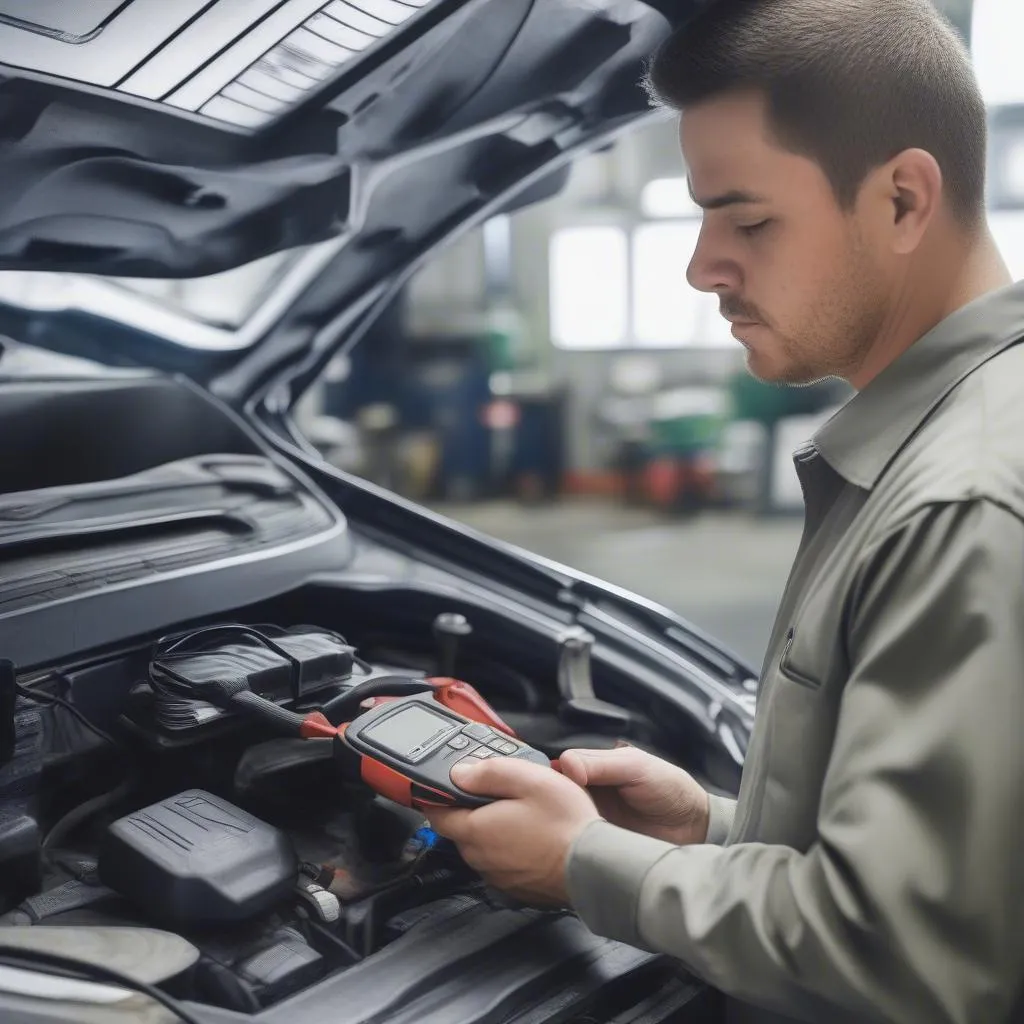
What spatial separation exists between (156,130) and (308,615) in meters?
0.53

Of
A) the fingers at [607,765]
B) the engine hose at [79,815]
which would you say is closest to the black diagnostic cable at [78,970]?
the engine hose at [79,815]

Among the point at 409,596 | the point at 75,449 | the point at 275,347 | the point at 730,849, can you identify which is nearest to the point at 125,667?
the point at 75,449

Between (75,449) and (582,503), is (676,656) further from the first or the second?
(582,503)

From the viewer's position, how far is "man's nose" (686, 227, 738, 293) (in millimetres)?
742

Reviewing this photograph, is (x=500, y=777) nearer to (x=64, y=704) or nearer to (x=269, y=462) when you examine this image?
(x=64, y=704)

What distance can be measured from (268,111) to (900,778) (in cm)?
76

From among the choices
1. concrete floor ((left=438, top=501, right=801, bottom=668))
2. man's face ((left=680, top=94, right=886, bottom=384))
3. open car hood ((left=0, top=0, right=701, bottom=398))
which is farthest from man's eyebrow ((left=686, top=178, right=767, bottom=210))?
concrete floor ((left=438, top=501, right=801, bottom=668))

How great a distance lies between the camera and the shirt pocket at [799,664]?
24.8 inches

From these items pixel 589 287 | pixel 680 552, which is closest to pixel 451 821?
pixel 680 552

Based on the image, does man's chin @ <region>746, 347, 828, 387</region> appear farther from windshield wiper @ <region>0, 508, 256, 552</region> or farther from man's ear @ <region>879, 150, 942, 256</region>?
windshield wiper @ <region>0, 508, 256, 552</region>

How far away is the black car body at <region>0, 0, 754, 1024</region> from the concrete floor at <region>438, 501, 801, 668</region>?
2.47m

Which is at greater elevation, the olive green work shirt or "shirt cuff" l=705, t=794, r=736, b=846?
the olive green work shirt

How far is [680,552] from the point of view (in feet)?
16.3

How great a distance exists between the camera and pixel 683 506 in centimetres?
565
